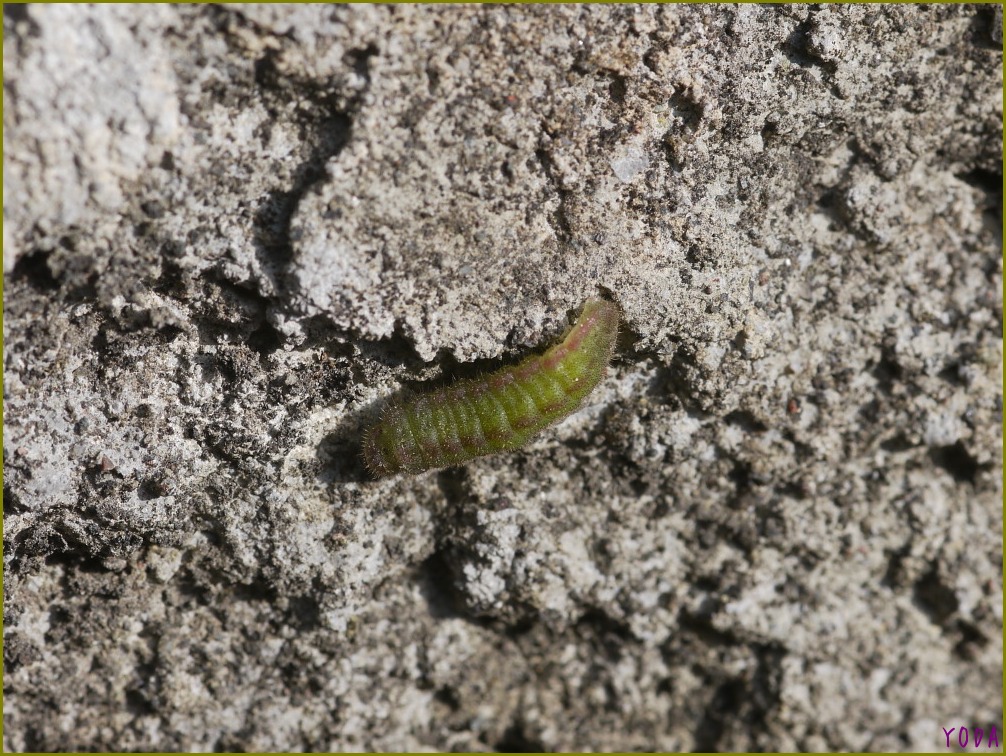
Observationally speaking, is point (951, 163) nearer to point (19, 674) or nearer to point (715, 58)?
point (715, 58)

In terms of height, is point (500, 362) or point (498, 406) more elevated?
point (500, 362)

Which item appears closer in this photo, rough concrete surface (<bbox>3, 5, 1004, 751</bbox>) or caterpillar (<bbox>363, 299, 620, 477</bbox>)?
rough concrete surface (<bbox>3, 5, 1004, 751</bbox>)

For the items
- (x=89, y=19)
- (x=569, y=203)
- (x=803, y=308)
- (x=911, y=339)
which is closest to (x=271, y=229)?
(x=89, y=19)

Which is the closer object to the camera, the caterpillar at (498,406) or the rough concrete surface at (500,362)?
the rough concrete surface at (500,362)
